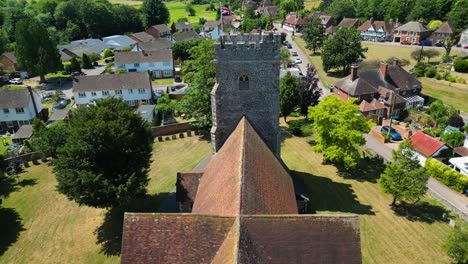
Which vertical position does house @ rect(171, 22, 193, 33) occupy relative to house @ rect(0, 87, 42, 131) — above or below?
above

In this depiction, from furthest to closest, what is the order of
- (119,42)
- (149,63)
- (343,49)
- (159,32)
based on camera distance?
1. (159,32)
2. (119,42)
3. (149,63)
4. (343,49)

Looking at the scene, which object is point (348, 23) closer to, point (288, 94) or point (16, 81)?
point (288, 94)

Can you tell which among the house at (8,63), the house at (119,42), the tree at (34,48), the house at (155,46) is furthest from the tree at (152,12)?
the tree at (34,48)

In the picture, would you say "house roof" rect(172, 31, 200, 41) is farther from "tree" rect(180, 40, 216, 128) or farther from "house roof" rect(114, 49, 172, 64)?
"tree" rect(180, 40, 216, 128)

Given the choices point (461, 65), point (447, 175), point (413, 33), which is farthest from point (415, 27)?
point (447, 175)

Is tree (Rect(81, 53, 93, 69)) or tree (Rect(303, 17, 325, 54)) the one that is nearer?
tree (Rect(81, 53, 93, 69))

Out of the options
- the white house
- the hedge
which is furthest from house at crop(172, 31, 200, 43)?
the hedge

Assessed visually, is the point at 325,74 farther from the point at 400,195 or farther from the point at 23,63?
the point at 23,63
